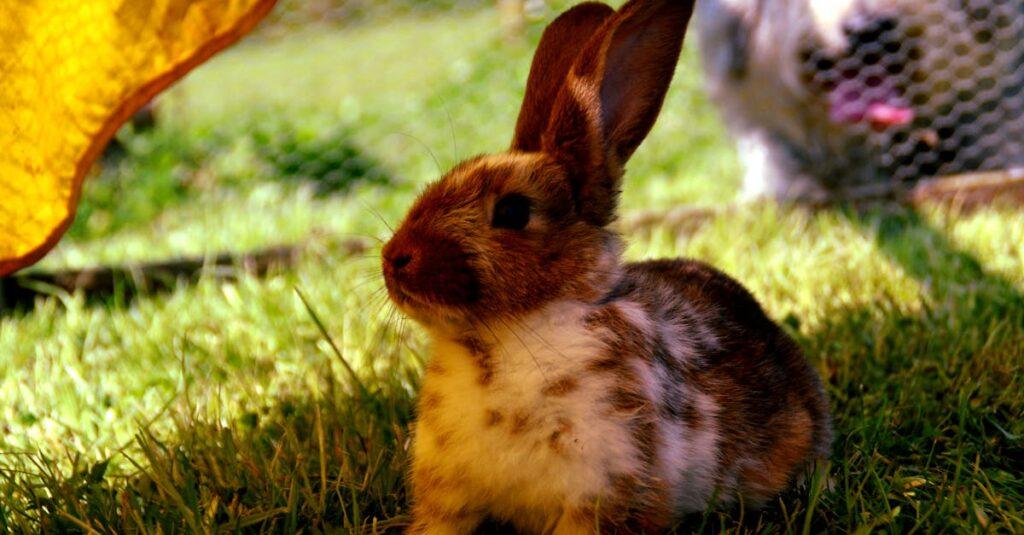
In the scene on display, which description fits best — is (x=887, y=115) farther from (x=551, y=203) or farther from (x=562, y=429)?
(x=562, y=429)

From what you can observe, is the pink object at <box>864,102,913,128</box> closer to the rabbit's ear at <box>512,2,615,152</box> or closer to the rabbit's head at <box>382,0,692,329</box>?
the rabbit's ear at <box>512,2,615,152</box>

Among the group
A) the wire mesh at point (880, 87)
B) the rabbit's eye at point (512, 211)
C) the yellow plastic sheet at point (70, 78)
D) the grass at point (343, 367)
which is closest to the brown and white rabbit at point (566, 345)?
the rabbit's eye at point (512, 211)

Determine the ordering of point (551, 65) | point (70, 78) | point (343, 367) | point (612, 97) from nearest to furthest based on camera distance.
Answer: point (612, 97) → point (551, 65) → point (70, 78) → point (343, 367)

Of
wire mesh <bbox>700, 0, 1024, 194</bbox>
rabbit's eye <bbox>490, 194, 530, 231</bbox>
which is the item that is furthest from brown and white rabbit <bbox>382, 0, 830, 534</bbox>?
wire mesh <bbox>700, 0, 1024, 194</bbox>

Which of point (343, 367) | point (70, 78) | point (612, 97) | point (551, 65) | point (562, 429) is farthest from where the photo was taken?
point (343, 367)

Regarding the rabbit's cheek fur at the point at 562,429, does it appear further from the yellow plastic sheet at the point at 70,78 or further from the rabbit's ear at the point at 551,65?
the yellow plastic sheet at the point at 70,78

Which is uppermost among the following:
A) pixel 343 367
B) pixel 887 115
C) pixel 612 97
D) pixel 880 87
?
pixel 612 97

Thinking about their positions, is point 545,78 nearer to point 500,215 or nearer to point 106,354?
point 500,215

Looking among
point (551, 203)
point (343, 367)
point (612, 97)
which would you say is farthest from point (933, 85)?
point (551, 203)
